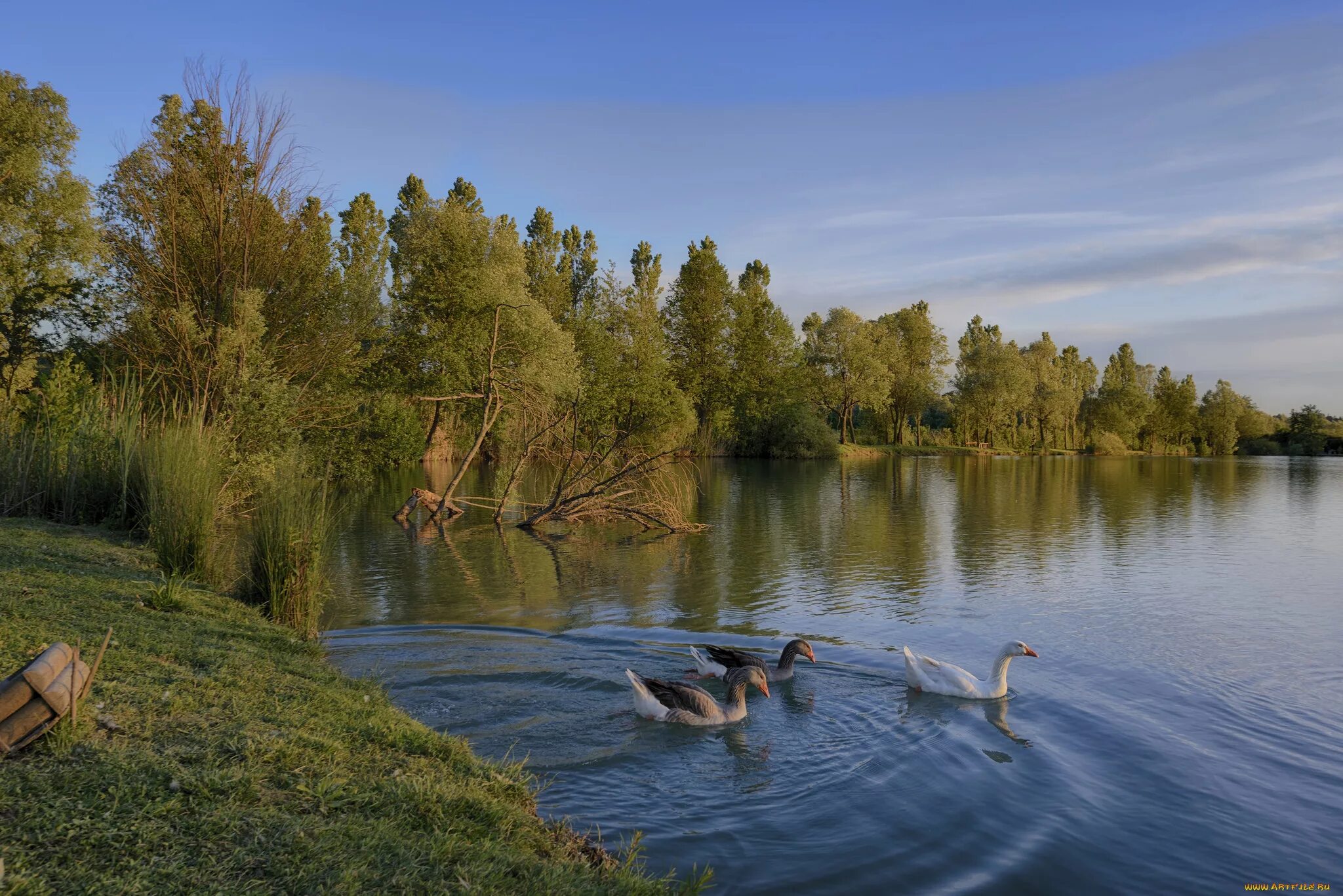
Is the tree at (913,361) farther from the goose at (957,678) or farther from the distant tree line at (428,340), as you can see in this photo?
the goose at (957,678)

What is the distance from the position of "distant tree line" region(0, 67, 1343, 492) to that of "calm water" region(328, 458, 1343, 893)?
5709 millimetres

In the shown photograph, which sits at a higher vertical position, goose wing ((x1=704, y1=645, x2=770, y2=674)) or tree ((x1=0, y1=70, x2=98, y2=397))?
tree ((x1=0, y1=70, x2=98, y2=397))

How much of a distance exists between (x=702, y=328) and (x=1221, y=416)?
70.0 metres

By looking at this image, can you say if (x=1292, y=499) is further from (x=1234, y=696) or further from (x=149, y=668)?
(x=149, y=668)

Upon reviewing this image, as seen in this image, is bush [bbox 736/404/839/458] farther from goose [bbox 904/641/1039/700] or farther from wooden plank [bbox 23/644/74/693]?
wooden plank [bbox 23/644/74/693]

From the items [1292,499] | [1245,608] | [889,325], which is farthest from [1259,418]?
[1245,608]

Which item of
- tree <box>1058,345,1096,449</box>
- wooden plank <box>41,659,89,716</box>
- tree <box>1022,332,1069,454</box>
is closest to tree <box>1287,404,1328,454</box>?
tree <box>1058,345,1096,449</box>

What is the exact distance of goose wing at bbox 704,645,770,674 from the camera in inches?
376

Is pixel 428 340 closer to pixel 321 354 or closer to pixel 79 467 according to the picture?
pixel 321 354

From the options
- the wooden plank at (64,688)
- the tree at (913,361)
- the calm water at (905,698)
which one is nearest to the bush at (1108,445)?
the tree at (913,361)

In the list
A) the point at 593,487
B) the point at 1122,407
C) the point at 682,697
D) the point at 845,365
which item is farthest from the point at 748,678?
the point at 1122,407

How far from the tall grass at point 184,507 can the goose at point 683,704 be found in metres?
6.02

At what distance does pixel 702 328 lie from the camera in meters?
74.0

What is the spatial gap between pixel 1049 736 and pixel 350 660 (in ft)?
26.0
